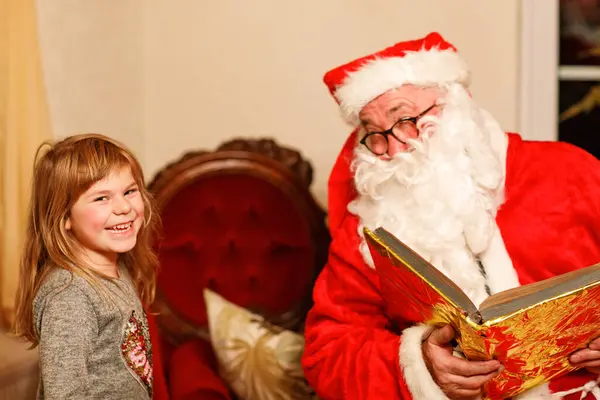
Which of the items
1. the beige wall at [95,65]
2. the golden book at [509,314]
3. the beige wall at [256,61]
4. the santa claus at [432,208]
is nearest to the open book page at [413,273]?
the golden book at [509,314]

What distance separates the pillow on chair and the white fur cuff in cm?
52

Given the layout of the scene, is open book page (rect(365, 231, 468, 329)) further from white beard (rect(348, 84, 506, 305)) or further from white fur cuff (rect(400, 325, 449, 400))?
white beard (rect(348, 84, 506, 305))

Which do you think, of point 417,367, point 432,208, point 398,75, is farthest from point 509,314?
point 398,75

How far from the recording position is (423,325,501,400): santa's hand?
4.53ft

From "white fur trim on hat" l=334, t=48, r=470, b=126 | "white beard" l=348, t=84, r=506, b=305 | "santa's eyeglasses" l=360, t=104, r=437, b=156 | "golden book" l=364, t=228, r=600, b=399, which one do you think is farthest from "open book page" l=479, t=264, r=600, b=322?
"white fur trim on hat" l=334, t=48, r=470, b=126

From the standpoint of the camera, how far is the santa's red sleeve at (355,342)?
155 centimetres

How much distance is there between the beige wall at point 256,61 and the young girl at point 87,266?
1.11m

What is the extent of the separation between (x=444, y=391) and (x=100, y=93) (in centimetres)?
158

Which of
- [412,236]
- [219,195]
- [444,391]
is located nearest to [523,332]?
[444,391]

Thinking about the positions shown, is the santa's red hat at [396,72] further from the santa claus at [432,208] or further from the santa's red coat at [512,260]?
the santa's red coat at [512,260]

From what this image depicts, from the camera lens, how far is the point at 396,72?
1.81 meters

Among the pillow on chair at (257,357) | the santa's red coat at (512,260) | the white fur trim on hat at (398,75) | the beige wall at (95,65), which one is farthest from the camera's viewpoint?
the beige wall at (95,65)

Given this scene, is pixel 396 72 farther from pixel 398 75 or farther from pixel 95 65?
pixel 95 65

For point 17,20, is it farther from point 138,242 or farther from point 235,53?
point 235,53
